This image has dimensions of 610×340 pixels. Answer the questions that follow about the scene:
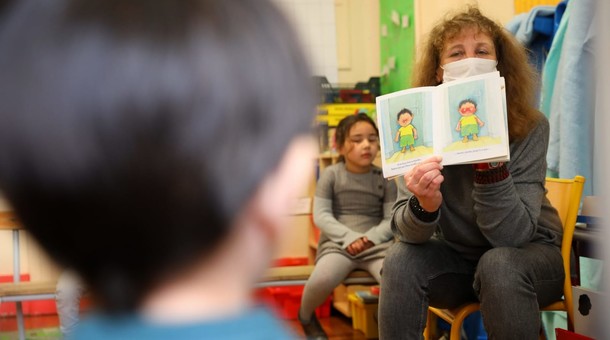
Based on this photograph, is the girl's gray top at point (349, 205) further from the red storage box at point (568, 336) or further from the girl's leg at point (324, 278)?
the red storage box at point (568, 336)

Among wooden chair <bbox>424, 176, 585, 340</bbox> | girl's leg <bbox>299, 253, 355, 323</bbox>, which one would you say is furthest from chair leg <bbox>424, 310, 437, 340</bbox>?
girl's leg <bbox>299, 253, 355, 323</bbox>

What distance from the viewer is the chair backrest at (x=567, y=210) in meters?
1.49

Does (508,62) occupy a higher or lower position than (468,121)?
higher

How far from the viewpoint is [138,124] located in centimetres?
35

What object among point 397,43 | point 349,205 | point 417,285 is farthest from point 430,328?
point 397,43

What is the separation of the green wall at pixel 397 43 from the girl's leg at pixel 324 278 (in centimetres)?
117

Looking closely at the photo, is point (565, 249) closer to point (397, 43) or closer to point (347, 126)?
point (347, 126)

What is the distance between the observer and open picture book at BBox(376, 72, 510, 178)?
1.40m

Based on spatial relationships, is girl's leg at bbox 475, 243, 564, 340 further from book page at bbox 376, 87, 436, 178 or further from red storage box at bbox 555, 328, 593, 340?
book page at bbox 376, 87, 436, 178

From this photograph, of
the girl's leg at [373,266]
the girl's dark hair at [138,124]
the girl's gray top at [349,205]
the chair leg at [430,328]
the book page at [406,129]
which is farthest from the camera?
the girl's gray top at [349,205]

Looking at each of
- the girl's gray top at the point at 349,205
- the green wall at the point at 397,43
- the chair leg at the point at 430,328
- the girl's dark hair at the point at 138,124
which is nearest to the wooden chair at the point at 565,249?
the chair leg at the point at 430,328

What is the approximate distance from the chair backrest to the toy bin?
122 cm

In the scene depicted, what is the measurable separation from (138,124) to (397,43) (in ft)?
11.2

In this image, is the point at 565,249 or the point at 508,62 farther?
the point at 508,62
